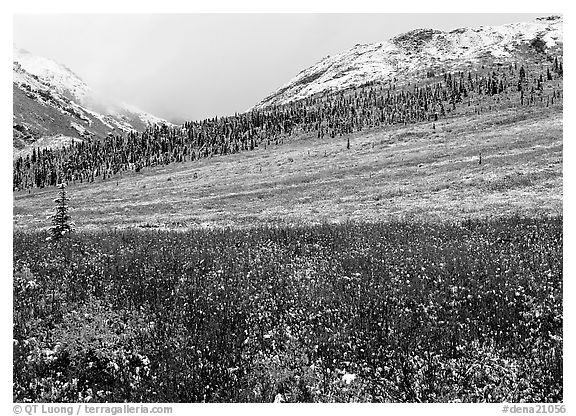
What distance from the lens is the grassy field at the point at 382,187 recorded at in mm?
35594

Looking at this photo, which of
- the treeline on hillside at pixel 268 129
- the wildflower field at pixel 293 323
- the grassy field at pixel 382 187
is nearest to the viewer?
the wildflower field at pixel 293 323

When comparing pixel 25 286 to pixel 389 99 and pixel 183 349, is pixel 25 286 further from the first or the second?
pixel 389 99

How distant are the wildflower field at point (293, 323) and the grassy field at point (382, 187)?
1524 cm

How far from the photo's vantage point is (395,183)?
54000 millimetres

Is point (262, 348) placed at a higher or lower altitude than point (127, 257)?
lower

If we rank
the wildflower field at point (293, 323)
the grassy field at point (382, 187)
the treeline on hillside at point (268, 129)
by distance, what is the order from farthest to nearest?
the treeline on hillside at point (268, 129) < the grassy field at point (382, 187) < the wildflower field at point (293, 323)

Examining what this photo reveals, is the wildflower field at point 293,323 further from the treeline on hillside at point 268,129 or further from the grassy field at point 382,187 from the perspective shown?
the treeline on hillside at point 268,129

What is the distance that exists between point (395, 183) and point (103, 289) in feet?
159

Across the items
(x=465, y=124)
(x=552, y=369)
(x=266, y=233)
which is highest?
(x=465, y=124)

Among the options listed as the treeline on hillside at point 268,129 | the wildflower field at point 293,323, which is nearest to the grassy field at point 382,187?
the wildflower field at point 293,323

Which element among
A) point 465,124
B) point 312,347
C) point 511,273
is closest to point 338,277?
point 312,347

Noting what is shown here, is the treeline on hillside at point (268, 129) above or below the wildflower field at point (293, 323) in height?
above

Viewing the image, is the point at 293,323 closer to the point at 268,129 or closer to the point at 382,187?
Answer: the point at 382,187

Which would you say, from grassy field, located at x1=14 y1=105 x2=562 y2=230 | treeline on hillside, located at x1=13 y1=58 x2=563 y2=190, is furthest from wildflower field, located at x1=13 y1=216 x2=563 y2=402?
treeline on hillside, located at x1=13 y1=58 x2=563 y2=190
